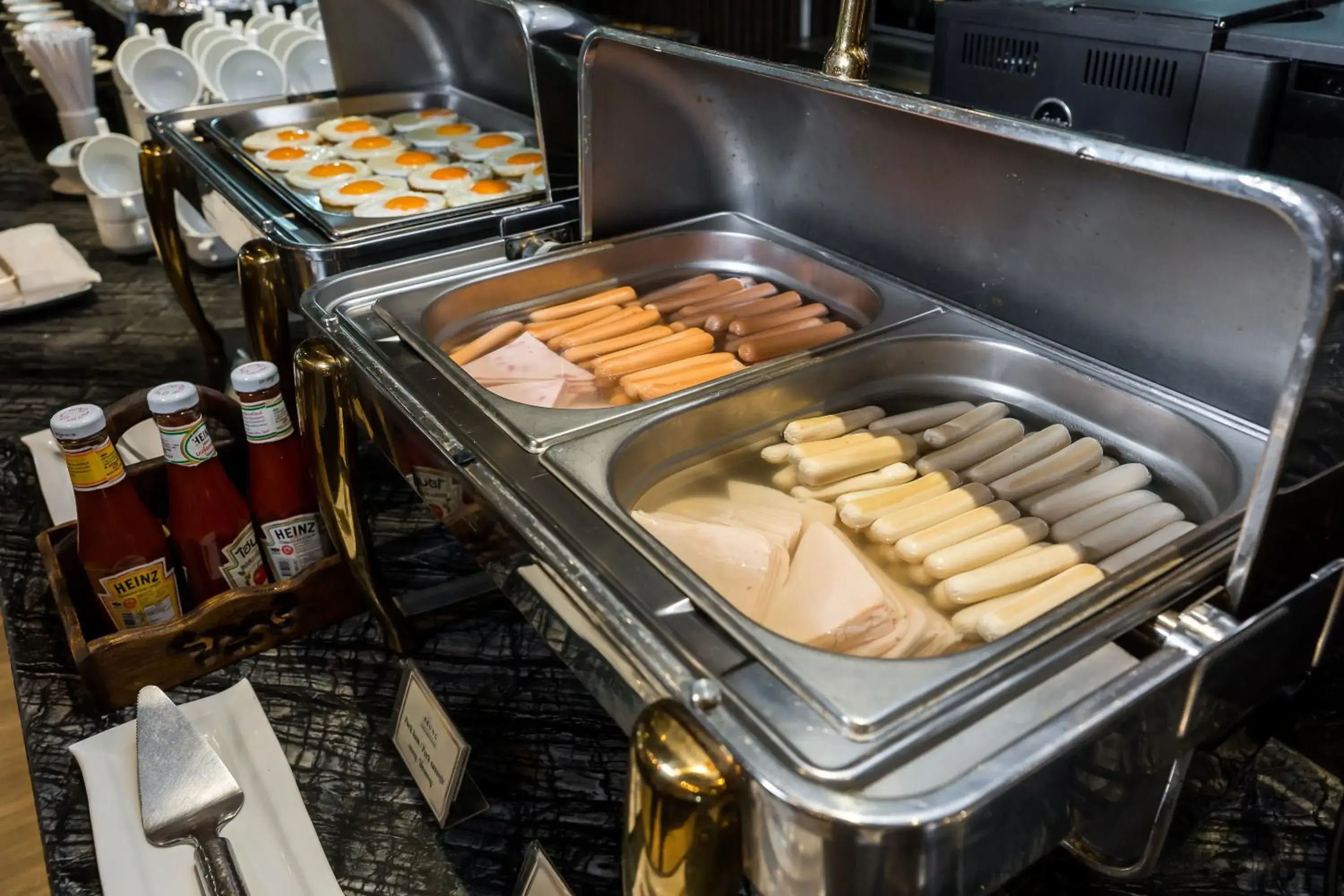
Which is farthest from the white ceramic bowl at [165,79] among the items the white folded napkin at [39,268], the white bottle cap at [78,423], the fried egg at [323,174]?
the white bottle cap at [78,423]

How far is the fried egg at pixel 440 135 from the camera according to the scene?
2068 mm

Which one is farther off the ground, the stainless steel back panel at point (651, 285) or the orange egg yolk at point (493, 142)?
the orange egg yolk at point (493, 142)

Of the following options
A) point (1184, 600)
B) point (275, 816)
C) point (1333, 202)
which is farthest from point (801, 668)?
point (275, 816)

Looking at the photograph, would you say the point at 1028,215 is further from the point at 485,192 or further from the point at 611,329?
the point at 485,192

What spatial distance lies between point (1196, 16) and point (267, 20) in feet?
9.36

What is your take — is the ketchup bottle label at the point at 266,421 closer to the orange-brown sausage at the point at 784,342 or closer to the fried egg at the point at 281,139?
the orange-brown sausage at the point at 784,342

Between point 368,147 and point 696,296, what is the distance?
41.9 inches

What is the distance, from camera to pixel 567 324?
→ 1.30 m

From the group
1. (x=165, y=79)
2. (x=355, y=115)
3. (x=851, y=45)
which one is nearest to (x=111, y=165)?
(x=165, y=79)

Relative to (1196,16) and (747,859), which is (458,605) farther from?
(1196,16)

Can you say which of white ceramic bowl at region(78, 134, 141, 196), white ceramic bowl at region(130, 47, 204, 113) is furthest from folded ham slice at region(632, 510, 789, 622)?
white ceramic bowl at region(130, 47, 204, 113)

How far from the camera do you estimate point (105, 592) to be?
1.20 meters

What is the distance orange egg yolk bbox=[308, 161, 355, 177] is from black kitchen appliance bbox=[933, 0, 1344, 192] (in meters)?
1.20

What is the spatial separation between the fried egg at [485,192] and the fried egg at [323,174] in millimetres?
245
